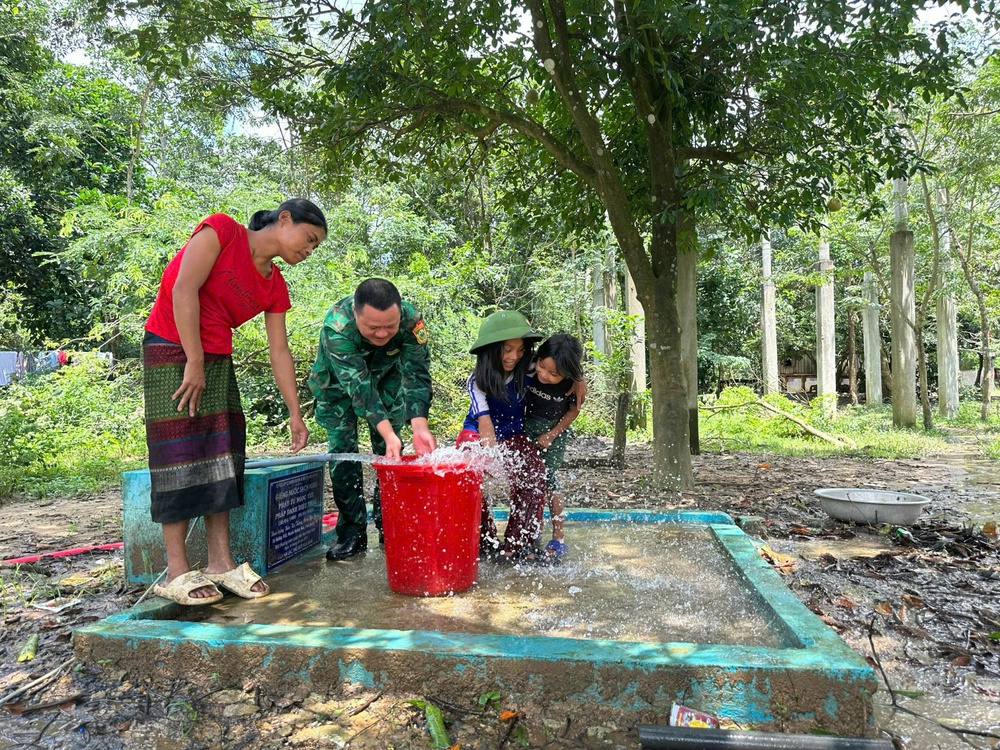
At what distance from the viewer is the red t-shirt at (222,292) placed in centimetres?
276

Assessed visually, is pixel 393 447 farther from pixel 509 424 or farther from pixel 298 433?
pixel 509 424

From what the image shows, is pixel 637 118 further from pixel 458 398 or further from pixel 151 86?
pixel 151 86

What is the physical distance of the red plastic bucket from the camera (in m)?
2.75

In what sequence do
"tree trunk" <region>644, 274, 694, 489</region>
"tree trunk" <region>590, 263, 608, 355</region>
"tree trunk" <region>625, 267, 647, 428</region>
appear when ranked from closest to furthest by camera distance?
"tree trunk" <region>644, 274, 694, 489</region> < "tree trunk" <region>625, 267, 647, 428</region> < "tree trunk" <region>590, 263, 608, 355</region>

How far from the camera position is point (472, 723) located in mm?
1979

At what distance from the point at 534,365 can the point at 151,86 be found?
37.6 feet

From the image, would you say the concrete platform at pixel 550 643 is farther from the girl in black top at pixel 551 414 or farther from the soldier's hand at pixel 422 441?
the soldier's hand at pixel 422 441

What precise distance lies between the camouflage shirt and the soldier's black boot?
596 mm

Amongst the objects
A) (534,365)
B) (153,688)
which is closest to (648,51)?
(534,365)

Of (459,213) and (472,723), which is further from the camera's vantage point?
(459,213)

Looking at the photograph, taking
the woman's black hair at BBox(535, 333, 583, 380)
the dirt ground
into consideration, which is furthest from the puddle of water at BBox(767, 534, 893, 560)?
the woman's black hair at BBox(535, 333, 583, 380)

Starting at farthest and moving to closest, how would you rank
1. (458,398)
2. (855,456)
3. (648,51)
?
(458,398)
(855,456)
(648,51)

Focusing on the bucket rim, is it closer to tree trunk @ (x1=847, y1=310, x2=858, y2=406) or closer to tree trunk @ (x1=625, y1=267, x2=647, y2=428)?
tree trunk @ (x1=625, y1=267, x2=647, y2=428)

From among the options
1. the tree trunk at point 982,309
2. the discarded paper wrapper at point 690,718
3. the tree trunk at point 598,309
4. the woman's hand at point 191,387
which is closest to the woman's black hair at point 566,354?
the woman's hand at point 191,387
